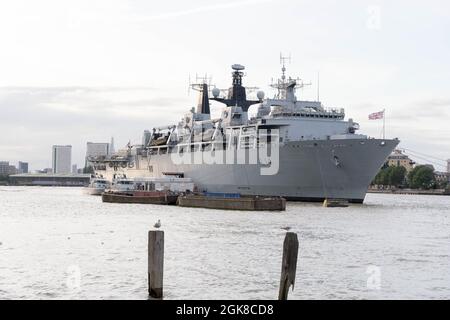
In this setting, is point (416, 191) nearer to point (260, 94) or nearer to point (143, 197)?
point (260, 94)

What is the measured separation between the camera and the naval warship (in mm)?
64500

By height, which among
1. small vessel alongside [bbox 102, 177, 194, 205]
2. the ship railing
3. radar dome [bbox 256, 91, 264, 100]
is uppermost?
radar dome [bbox 256, 91, 264, 100]

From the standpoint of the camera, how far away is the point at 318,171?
65812mm

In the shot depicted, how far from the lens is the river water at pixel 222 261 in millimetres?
19375

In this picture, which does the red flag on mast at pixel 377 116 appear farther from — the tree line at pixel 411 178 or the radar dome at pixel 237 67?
the tree line at pixel 411 178

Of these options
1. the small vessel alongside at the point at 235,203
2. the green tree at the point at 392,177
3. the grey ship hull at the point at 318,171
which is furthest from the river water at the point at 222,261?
the green tree at the point at 392,177

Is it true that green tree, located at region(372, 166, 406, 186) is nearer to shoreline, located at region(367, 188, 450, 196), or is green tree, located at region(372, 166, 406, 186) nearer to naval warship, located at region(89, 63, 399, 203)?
shoreline, located at region(367, 188, 450, 196)

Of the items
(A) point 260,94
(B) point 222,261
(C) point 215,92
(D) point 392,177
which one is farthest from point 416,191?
(B) point 222,261

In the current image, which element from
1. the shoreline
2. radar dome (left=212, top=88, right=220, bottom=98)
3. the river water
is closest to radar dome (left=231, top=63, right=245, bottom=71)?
radar dome (left=212, top=88, right=220, bottom=98)

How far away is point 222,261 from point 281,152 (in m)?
42.6

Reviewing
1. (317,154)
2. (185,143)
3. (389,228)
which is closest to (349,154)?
(317,154)

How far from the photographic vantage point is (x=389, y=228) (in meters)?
42.0

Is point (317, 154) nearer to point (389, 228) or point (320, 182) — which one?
point (320, 182)

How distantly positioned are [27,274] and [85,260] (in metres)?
3.66
